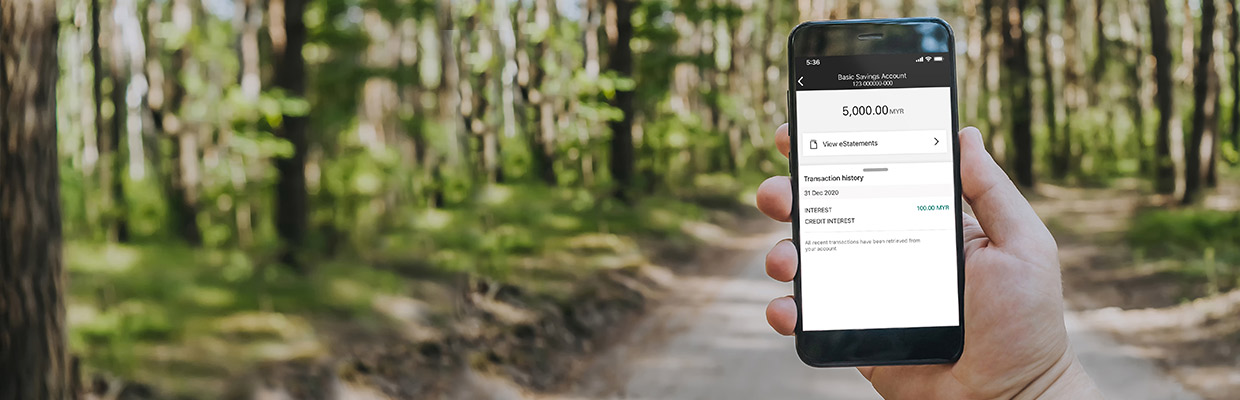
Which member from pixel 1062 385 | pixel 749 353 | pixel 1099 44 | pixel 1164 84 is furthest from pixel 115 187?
pixel 1099 44

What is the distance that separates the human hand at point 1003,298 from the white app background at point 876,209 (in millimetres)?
67

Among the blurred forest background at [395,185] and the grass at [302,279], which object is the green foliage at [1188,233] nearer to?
the blurred forest background at [395,185]

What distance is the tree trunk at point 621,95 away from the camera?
15672 millimetres

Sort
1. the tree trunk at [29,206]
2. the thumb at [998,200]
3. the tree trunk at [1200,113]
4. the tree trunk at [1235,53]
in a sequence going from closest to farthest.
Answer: the thumb at [998,200] < the tree trunk at [29,206] < the tree trunk at [1200,113] < the tree trunk at [1235,53]

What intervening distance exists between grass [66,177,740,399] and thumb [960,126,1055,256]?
520 cm

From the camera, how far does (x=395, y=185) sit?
507 inches

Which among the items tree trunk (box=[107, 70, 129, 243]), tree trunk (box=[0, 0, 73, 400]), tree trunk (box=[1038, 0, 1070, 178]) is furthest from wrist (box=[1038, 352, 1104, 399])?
tree trunk (box=[1038, 0, 1070, 178])

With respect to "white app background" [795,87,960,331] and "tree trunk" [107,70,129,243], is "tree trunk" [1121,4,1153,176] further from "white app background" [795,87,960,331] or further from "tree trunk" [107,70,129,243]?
"white app background" [795,87,960,331]

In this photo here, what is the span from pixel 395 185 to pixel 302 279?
417 cm

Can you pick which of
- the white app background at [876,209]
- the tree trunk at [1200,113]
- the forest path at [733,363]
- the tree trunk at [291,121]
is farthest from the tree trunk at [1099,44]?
the white app background at [876,209]

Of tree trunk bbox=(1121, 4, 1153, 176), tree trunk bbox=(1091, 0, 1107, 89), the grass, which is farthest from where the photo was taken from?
tree trunk bbox=(1091, 0, 1107, 89)

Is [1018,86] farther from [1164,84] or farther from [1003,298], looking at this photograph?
[1003,298]

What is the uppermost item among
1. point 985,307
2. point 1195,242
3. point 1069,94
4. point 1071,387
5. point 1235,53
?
point 1235,53

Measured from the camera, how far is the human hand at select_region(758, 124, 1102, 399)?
254 cm
